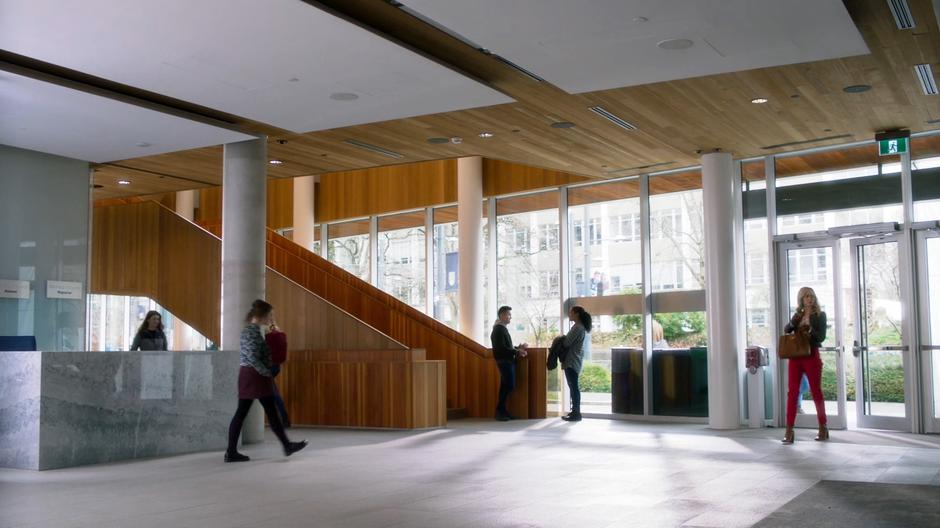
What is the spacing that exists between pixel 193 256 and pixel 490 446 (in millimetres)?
7128

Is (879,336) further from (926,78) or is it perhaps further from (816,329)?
(926,78)

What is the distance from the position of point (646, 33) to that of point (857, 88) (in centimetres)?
319

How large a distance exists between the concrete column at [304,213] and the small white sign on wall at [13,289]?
7998mm

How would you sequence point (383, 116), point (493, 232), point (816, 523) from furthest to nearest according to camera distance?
point (493, 232), point (383, 116), point (816, 523)

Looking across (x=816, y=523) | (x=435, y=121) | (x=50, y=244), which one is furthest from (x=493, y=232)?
(x=816, y=523)

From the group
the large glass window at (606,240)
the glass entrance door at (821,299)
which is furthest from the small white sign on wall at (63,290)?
the glass entrance door at (821,299)

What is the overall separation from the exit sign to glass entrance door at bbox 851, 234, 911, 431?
1.05m

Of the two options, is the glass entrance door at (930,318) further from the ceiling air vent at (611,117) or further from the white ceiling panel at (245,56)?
the white ceiling panel at (245,56)

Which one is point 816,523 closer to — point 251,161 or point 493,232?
point 251,161

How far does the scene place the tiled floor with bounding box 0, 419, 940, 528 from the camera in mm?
5684

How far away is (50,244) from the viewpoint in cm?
1175

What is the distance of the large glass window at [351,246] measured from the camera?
61.4 ft

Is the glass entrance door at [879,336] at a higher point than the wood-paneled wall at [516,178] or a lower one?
lower

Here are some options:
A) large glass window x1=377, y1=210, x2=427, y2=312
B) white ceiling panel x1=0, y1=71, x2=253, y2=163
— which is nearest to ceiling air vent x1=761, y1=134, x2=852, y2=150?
white ceiling panel x1=0, y1=71, x2=253, y2=163
